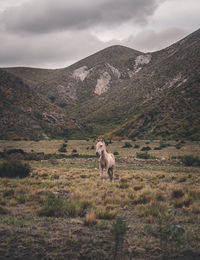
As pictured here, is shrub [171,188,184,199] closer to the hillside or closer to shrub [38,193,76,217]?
shrub [38,193,76,217]

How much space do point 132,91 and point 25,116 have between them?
5541 centimetres

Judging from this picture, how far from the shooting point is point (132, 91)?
10125cm

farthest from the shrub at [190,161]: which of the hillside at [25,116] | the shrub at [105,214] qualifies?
the hillside at [25,116]

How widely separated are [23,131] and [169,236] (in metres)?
56.2

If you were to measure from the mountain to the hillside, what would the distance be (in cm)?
768

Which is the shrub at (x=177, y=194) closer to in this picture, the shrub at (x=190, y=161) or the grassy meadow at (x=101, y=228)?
the grassy meadow at (x=101, y=228)

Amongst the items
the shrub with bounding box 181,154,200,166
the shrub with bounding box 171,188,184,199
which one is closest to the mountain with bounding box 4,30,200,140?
the shrub with bounding box 181,154,200,166

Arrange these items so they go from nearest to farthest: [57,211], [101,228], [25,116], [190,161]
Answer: [101,228] < [57,211] < [190,161] < [25,116]

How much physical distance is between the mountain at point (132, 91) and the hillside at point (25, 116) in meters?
7.68

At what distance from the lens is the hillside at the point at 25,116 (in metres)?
56.9

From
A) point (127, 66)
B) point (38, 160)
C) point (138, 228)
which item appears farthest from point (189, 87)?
point (127, 66)

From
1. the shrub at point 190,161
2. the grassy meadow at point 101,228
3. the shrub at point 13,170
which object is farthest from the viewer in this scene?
the shrub at point 190,161

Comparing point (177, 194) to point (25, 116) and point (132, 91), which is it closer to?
point (25, 116)

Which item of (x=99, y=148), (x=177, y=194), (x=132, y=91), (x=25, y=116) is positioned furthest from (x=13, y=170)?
(x=132, y=91)
